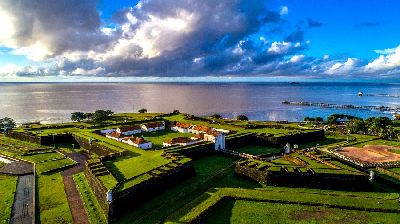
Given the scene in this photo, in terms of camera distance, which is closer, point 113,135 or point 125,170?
point 125,170

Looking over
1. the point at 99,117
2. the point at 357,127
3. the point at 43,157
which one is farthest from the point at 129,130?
the point at 357,127

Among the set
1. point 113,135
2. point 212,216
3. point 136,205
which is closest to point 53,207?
point 136,205

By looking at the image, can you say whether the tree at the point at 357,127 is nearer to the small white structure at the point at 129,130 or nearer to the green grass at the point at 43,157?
the small white structure at the point at 129,130

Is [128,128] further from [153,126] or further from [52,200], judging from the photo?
[52,200]

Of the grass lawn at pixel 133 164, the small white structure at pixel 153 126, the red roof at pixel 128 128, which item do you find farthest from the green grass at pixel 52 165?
the small white structure at pixel 153 126

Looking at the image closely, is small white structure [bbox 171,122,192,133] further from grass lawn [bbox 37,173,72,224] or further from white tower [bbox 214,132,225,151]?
grass lawn [bbox 37,173,72,224]

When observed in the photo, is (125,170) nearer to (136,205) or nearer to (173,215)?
(136,205)
